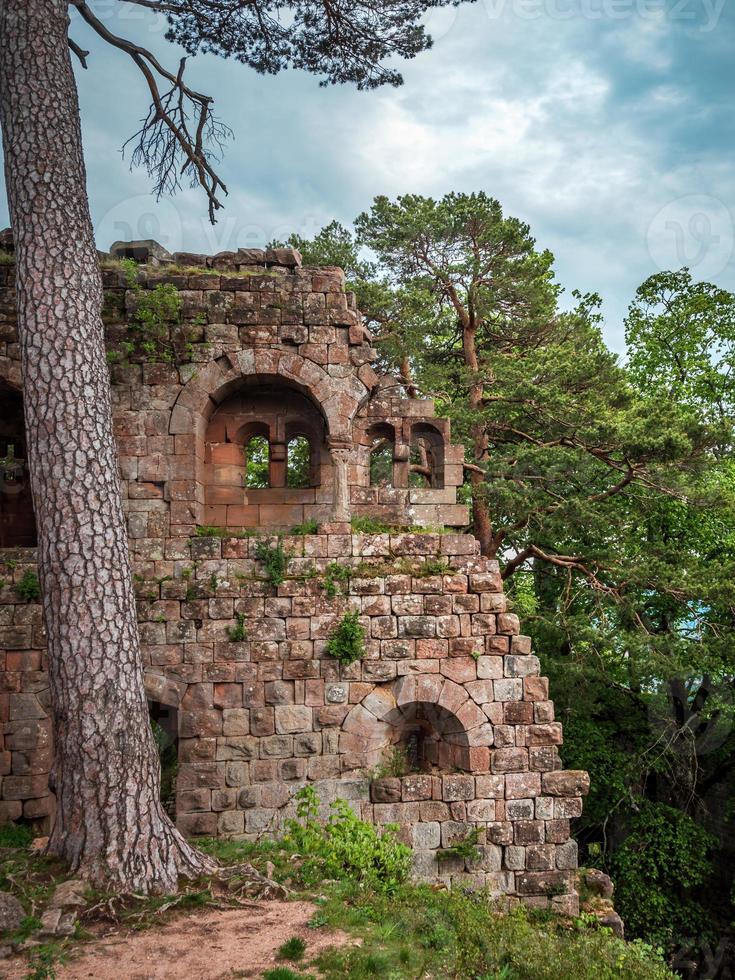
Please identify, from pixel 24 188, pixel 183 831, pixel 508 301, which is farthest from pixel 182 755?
pixel 508 301

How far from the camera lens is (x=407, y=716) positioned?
9.12 meters

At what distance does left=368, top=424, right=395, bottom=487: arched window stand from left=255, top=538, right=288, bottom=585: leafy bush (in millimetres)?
1999

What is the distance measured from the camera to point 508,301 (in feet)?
54.7

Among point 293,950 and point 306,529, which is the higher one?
point 306,529

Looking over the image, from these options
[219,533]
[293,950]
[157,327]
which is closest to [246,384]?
[157,327]

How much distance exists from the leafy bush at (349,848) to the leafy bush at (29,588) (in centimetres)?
365

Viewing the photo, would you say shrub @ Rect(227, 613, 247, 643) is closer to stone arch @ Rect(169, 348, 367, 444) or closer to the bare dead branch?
stone arch @ Rect(169, 348, 367, 444)

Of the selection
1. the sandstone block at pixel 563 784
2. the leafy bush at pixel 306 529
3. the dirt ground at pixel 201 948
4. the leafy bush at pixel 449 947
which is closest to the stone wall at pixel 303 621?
the sandstone block at pixel 563 784

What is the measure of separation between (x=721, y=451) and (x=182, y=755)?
13268mm

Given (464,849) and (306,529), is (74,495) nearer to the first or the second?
(306,529)

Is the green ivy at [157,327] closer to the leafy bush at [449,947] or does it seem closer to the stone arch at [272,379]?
the stone arch at [272,379]

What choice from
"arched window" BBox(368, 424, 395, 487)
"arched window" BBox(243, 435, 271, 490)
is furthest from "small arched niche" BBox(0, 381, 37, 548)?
"arched window" BBox(243, 435, 271, 490)

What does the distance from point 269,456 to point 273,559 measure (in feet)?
5.19

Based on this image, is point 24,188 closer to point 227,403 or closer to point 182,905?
→ point 227,403
